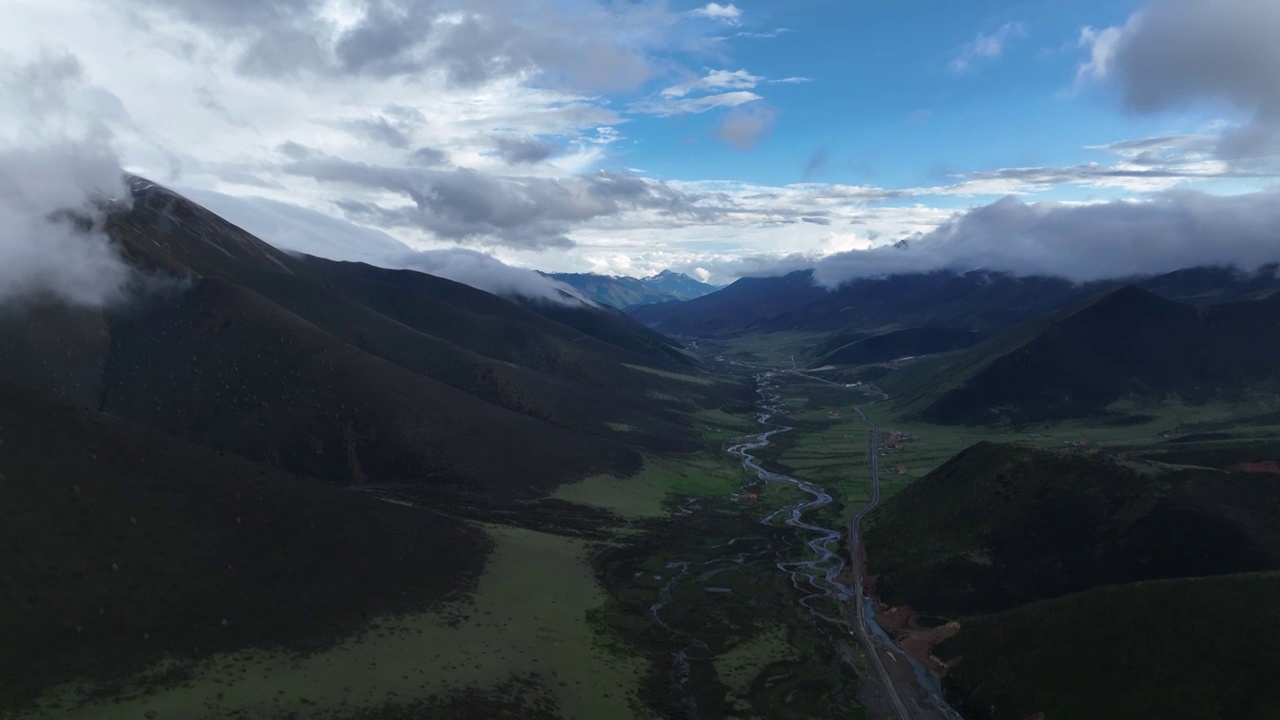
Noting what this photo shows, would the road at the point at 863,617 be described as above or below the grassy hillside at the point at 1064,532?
below

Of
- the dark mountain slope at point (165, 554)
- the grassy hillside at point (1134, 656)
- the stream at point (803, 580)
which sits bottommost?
the stream at point (803, 580)

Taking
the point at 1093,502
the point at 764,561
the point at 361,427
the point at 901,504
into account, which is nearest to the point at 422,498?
the point at 361,427

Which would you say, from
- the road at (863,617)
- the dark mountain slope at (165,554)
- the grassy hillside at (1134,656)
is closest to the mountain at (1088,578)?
the grassy hillside at (1134,656)

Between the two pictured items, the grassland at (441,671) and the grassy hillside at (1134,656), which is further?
the grassy hillside at (1134,656)

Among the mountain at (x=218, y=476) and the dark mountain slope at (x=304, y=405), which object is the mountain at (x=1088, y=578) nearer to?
A: the mountain at (x=218, y=476)

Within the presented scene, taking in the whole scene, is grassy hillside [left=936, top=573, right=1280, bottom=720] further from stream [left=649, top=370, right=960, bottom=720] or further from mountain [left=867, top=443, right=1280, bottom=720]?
stream [left=649, top=370, right=960, bottom=720]

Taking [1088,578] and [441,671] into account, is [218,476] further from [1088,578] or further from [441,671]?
[1088,578]

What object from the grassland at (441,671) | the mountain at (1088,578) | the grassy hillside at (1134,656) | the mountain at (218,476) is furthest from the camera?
the mountain at (1088,578)
